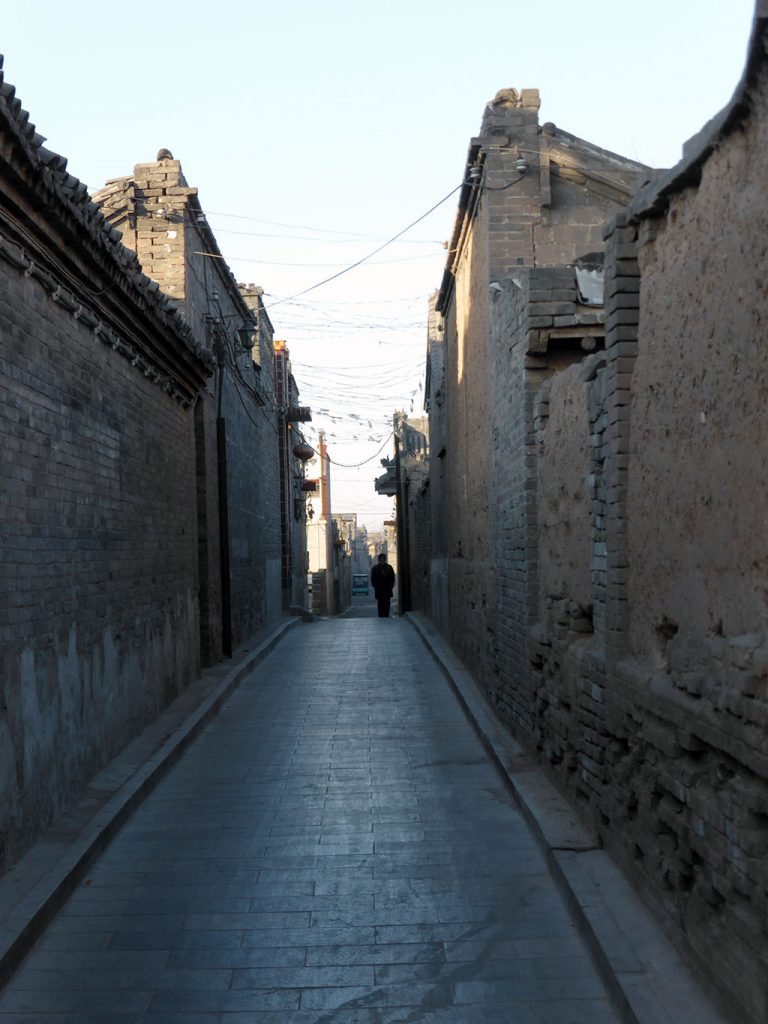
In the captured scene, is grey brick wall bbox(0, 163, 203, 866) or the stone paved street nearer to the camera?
the stone paved street

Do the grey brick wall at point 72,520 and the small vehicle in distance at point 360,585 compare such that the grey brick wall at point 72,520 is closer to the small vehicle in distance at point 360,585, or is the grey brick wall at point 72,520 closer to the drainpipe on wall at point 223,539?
the drainpipe on wall at point 223,539

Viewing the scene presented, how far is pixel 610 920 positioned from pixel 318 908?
5.14 feet

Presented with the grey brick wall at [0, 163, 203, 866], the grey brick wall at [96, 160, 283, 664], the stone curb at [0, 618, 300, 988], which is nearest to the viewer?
the stone curb at [0, 618, 300, 988]

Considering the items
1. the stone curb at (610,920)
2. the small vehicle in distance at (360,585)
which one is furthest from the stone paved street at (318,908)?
the small vehicle in distance at (360,585)

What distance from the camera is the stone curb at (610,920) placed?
3965 millimetres

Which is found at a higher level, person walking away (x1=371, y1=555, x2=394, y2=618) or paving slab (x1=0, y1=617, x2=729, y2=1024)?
person walking away (x1=371, y1=555, x2=394, y2=618)

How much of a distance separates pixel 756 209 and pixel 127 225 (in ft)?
39.5

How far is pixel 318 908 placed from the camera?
560 cm

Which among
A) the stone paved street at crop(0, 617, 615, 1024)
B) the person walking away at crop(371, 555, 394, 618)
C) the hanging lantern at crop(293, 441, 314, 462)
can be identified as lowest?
the stone paved street at crop(0, 617, 615, 1024)

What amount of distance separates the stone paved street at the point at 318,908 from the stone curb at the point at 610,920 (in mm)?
122

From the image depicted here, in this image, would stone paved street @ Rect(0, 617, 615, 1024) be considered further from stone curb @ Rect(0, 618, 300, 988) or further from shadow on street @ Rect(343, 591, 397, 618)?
shadow on street @ Rect(343, 591, 397, 618)

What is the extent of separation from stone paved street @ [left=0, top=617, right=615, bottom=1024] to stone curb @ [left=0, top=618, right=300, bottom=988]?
0.28 ft

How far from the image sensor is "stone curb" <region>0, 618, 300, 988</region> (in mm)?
4836

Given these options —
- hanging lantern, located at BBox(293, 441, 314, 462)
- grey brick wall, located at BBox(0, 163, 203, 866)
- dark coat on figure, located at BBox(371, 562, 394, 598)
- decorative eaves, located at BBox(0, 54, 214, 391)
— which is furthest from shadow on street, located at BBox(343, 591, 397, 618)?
decorative eaves, located at BBox(0, 54, 214, 391)
